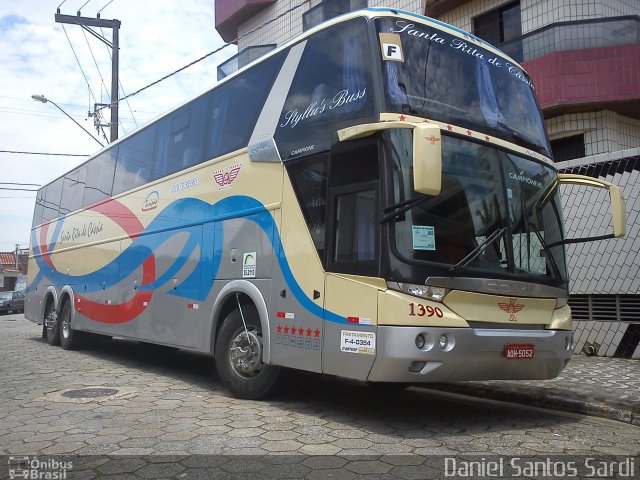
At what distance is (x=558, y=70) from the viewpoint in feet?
38.2

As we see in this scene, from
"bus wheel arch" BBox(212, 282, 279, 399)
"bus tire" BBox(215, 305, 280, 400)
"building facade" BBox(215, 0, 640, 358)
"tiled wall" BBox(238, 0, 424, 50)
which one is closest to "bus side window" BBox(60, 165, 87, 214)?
"bus wheel arch" BBox(212, 282, 279, 399)

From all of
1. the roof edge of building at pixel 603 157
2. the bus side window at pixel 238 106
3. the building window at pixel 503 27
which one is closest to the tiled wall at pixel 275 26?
the building window at pixel 503 27

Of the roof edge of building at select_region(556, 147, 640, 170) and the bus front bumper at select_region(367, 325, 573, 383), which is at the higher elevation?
the roof edge of building at select_region(556, 147, 640, 170)

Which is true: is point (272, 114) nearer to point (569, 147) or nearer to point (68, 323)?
point (569, 147)

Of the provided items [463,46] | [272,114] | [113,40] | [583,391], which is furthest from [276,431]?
[113,40]

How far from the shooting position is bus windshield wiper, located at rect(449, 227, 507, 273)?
505 cm

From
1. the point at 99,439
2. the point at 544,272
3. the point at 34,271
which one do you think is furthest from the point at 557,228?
the point at 34,271

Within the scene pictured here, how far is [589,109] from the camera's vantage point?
11758 mm

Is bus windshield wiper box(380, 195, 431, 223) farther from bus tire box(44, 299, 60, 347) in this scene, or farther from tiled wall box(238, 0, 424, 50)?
tiled wall box(238, 0, 424, 50)

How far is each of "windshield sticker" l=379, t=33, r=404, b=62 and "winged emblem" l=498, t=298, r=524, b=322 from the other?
249 centimetres

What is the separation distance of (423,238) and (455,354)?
1.04 m

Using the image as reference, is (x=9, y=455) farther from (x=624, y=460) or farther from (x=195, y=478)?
(x=624, y=460)

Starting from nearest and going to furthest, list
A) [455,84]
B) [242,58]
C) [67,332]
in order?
[455,84] < [67,332] < [242,58]

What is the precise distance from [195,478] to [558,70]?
10.8 metres
